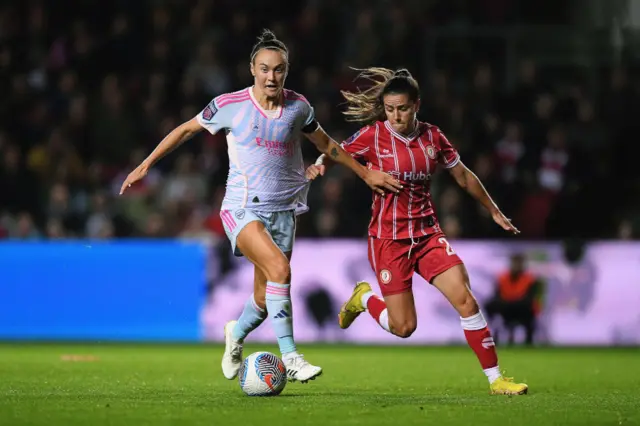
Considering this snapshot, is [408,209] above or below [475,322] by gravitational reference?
above

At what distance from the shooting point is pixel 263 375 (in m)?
7.79

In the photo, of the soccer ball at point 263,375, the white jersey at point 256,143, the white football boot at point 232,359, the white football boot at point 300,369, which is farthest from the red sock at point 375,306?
the soccer ball at point 263,375

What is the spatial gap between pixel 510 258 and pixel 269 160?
728cm

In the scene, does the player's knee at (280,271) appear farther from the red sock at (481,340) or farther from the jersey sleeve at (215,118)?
the red sock at (481,340)

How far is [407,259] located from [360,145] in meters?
0.87

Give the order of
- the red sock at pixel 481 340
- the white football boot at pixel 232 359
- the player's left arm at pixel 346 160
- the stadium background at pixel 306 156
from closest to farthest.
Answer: the red sock at pixel 481 340
the player's left arm at pixel 346 160
the white football boot at pixel 232 359
the stadium background at pixel 306 156

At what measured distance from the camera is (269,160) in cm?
835

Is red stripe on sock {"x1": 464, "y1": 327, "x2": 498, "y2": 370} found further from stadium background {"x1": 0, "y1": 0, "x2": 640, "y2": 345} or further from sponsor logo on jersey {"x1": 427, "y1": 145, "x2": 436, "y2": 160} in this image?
stadium background {"x1": 0, "y1": 0, "x2": 640, "y2": 345}

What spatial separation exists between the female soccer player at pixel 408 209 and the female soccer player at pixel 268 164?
0.71 feet

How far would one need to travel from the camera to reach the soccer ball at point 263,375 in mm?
7793

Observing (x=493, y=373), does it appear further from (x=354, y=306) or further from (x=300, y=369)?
(x=354, y=306)

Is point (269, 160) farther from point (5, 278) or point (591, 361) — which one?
point (5, 278)

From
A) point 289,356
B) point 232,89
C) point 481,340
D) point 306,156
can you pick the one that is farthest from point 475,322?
point 232,89

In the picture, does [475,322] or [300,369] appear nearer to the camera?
[300,369]
